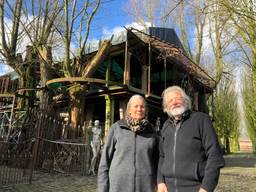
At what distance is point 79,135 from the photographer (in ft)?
37.0

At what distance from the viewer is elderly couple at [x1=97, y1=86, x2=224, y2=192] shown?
8.55 ft

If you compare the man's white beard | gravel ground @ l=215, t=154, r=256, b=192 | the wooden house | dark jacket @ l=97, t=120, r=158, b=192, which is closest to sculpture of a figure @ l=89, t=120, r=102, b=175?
the wooden house

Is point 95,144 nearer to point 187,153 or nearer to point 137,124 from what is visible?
point 137,124

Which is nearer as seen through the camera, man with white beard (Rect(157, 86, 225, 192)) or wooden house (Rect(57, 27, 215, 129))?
man with white beard (Rect(157, 86, 225, 192))

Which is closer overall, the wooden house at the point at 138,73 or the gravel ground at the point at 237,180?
the gravel ground at the point at 237,180

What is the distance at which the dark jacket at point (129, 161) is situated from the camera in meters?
2.99

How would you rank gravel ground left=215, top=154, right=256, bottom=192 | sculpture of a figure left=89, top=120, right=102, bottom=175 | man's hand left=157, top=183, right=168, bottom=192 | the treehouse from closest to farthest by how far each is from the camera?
man's hand left=157, top=183, right=168, bottom=192 < gravel ground left=215, top=154, right=256, bottom=192 < sculpture of a figure left=89, top=120, right=102, bottom=175 < the treehouse

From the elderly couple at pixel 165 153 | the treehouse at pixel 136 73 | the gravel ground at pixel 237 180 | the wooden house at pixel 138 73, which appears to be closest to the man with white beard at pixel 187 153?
the elderly couple at pixel 165 153

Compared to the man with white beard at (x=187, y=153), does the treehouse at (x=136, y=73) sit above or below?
above

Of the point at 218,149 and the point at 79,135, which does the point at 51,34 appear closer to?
the point at 79,135

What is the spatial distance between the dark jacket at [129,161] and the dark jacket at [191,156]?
0.77ft

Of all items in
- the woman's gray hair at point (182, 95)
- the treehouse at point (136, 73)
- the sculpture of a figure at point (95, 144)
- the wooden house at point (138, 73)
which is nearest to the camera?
the woman's gray hair at point (182, 95)

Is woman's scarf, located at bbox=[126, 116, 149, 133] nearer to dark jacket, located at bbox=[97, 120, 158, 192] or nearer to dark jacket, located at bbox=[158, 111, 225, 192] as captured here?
dark jacket, located at bbox=[97, 120, 158, 192]

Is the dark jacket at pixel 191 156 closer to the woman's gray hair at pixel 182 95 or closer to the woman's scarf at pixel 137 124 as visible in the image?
the woman's gray hair at pixel 182 95
